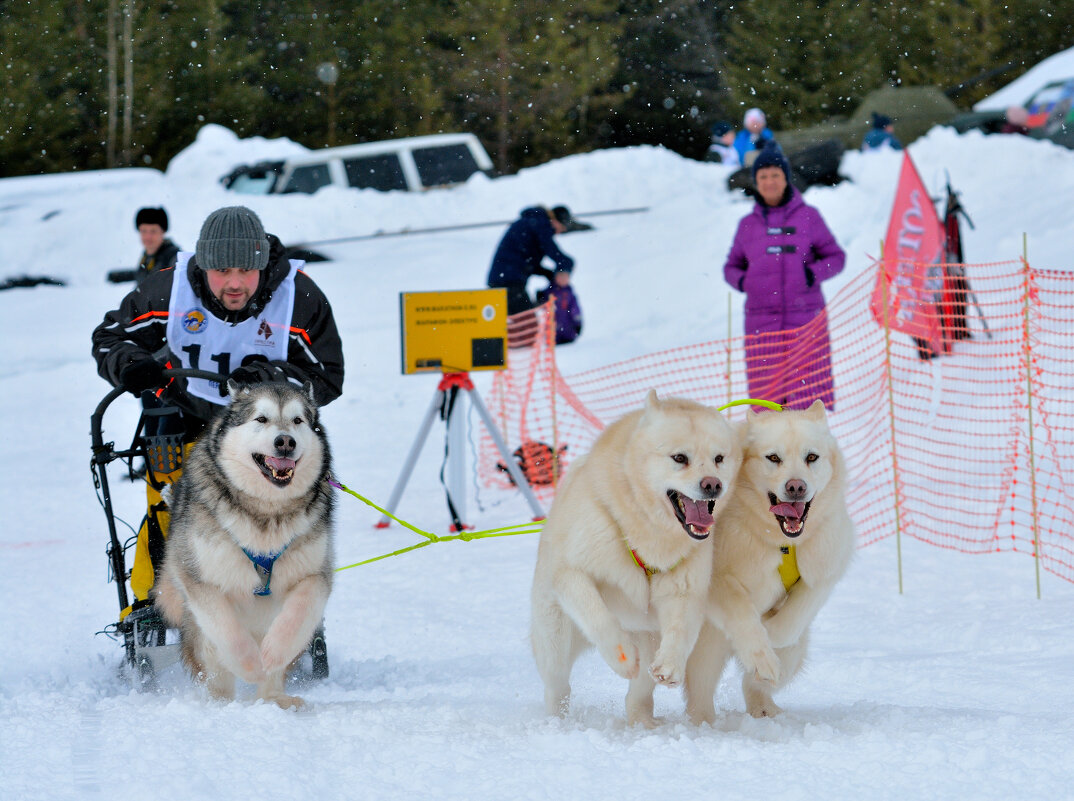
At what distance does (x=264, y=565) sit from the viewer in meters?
3.12

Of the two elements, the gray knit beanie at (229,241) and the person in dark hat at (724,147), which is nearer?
the gray knit beanie at (229,241)

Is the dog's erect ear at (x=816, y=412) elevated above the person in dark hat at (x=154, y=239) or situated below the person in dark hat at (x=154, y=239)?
below

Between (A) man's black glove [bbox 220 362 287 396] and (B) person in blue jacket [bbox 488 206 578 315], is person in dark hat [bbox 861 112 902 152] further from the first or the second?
(A) man's black glove [bbox 220 362 287 396]

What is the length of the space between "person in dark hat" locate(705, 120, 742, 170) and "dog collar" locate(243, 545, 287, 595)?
47.1 ft

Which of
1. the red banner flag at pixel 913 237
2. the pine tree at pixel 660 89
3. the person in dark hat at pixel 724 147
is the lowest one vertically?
the red banner flag at pixel 913 237

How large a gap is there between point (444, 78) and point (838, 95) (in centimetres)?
732

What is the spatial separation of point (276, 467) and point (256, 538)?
0.71 ft

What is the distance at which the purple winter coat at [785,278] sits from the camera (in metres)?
5.86

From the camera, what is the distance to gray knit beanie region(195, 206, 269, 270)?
335cm

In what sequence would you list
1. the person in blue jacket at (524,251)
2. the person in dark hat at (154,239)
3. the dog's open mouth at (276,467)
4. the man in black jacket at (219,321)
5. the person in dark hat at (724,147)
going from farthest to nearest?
the person in dark hat at (724,147) < the person in blue jacket at (524,251) < the person in dark hat at (154,239) < the man in black jacket at (219,321) < the dog's open mouth at (276,467)

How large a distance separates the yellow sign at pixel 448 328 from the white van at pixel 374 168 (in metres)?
10.7

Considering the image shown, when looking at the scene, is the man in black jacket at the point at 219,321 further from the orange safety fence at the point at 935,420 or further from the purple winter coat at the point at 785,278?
the purple winter coat at the point at 785,278

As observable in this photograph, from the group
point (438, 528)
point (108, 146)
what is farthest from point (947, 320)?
point (108, 146)

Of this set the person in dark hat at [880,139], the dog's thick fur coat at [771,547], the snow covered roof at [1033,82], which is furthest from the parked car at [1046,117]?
the dog's thick fur coat at [771,547]
